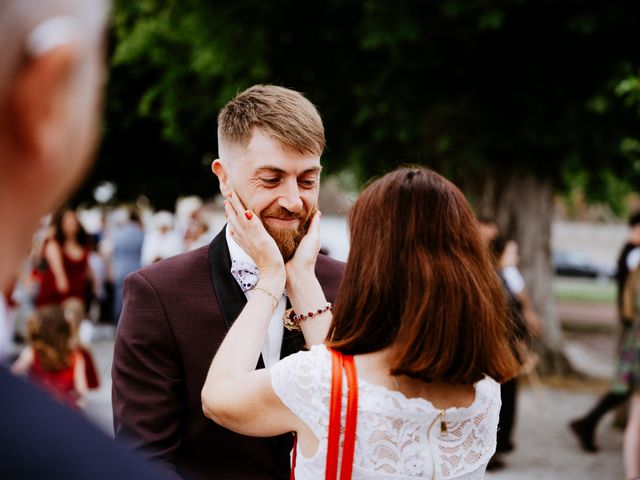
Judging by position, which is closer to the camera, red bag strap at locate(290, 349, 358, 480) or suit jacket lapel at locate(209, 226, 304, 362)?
red bag strap at locate(290, 349, 358, 480)

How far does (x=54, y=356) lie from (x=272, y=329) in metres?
5.05

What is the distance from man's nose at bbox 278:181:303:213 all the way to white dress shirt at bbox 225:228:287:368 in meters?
0.18

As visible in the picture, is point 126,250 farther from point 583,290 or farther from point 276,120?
point 583,290

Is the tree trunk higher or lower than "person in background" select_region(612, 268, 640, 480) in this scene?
higher

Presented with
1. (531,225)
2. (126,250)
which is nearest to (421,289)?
(531,225)

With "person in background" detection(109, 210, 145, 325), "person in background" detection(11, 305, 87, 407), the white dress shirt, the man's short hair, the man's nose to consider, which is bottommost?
"person in background" detection(11, 305, 87, 407)

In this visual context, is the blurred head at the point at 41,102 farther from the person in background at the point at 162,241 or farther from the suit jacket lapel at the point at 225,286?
the person in background at the point at 162,241

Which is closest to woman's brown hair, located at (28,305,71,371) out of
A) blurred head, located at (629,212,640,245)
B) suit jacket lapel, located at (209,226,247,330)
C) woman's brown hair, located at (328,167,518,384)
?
suit jacket lapel, located at (209,226,247,330)

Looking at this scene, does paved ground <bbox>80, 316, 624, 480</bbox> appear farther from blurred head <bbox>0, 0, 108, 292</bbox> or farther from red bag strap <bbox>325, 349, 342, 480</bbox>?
blurred head <bbox>0, 0, 108, 292</bbox>

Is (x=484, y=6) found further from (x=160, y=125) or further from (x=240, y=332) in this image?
(x=160, y=125)

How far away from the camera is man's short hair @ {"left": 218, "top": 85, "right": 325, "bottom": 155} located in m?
2.38

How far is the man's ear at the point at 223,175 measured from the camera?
248 cm

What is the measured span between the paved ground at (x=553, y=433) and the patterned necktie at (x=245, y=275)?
10.6ft

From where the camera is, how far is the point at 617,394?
7648 millimetres
